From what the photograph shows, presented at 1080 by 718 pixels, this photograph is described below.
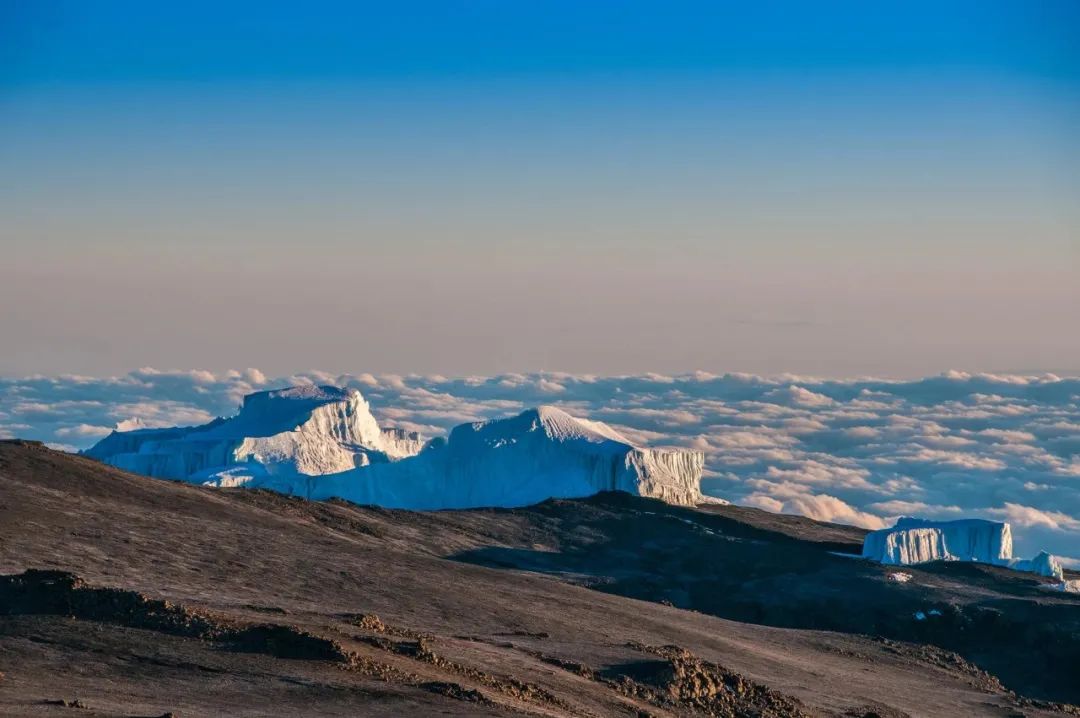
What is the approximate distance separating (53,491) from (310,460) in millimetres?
93632

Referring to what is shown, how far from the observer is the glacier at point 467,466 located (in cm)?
15650

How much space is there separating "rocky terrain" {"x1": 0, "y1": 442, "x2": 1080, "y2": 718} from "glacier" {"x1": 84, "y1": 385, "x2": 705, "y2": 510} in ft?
61.2

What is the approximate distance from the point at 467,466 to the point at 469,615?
294 feet

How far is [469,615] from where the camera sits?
70.4m

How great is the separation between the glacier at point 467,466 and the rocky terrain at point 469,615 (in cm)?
1864

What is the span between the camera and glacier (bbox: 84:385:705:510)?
156 metres

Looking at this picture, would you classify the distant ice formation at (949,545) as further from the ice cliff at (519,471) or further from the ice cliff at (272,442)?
the ice cliff at (272,442)

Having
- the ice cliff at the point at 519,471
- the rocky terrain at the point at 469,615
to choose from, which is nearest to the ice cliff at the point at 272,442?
the ice cliff at the point at 519,471

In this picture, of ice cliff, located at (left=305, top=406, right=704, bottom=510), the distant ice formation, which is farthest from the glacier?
the distant ice formation

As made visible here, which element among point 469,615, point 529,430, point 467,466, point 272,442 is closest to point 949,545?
point 529,430

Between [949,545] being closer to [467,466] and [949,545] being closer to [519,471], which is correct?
[519,471]

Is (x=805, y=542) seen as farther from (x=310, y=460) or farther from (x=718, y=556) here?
(x=310, y=460)

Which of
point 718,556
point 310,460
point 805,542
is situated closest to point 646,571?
point 718,556

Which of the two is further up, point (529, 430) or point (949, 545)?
point (529, 430)
